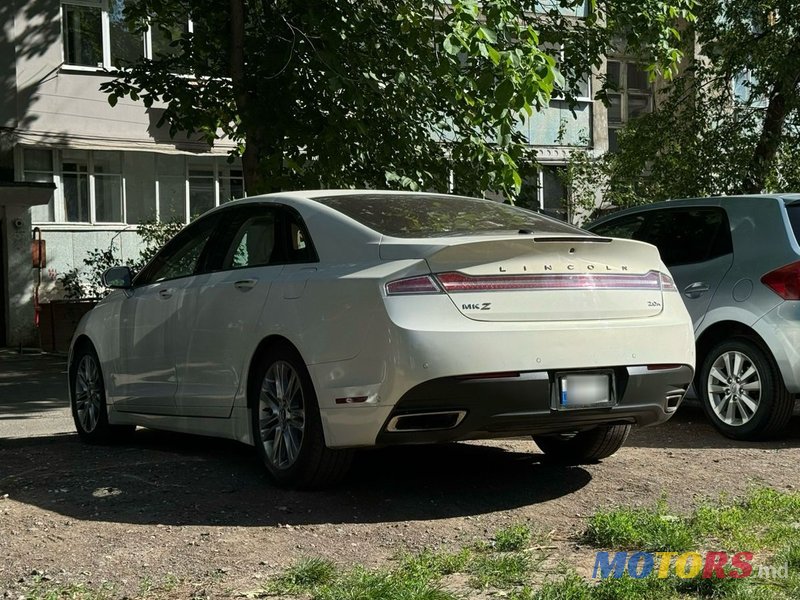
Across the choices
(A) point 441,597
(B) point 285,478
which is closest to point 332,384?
(B) point 285,478

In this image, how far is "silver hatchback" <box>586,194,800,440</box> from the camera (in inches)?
313

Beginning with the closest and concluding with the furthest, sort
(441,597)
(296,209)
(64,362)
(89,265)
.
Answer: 1. (441,597)
2. (296,209)
3. (64,362)
4. (89,265)

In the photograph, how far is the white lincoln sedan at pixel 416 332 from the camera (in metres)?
5.54

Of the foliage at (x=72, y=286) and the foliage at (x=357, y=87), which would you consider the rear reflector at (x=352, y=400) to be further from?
the foliage at (x=72, y=286)

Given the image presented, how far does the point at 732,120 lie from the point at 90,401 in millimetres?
13257

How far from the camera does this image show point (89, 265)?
73.3 ft

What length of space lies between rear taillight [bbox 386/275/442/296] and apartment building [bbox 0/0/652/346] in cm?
1557

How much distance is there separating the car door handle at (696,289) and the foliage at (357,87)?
12.0ft

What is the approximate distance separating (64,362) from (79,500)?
13034mm

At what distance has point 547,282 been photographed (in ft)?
19.0

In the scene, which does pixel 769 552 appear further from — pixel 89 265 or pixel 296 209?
pixel 89 265

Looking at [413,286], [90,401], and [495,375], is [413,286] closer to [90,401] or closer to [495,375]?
[495,375]

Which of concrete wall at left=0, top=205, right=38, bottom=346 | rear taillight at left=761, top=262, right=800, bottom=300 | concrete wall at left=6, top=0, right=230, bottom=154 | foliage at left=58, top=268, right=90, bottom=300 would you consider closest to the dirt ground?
rear taillight at left=761, top=262, right=800, bottom=300

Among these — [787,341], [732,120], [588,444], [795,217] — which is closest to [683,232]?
[795,217]
